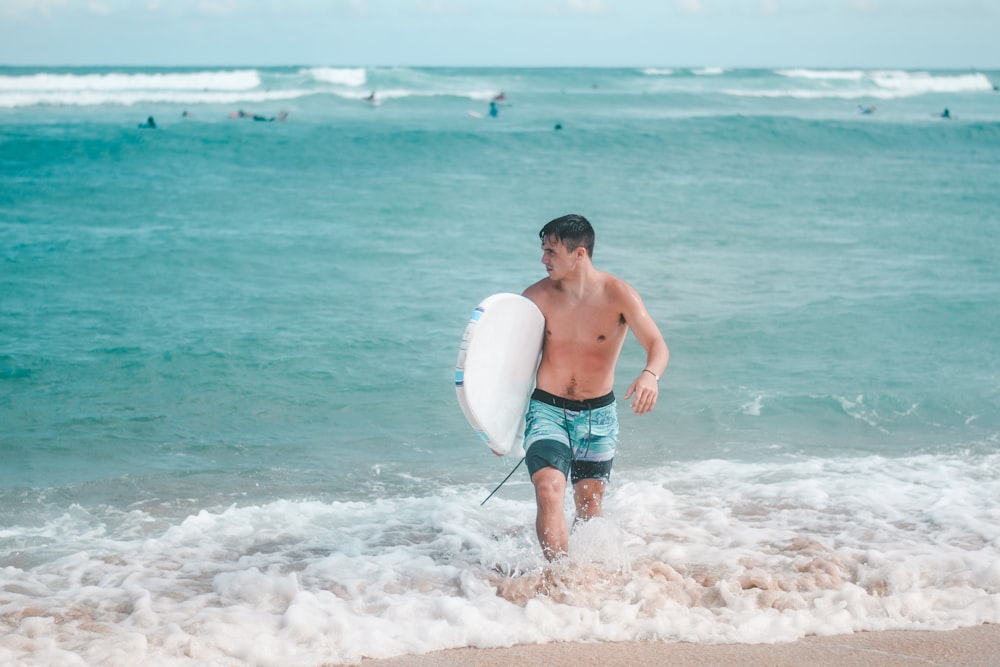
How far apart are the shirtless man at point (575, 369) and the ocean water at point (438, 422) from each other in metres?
0.30

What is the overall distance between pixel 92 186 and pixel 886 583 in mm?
19320

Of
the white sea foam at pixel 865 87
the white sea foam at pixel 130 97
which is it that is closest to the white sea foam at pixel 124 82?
the white sea foam at pixel 130 97

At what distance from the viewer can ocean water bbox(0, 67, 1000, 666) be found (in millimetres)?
4406

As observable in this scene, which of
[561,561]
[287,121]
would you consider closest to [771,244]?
[561,561]

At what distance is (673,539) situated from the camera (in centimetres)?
527

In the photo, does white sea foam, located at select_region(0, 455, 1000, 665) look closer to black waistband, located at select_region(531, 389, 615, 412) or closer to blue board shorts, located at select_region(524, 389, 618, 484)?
blue board shorts, located at select_region(524, 389, 618, 484)

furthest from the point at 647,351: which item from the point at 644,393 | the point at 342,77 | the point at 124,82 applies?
the point at 342,77

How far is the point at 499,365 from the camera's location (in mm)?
4668

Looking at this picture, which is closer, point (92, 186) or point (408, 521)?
point (408, 521)

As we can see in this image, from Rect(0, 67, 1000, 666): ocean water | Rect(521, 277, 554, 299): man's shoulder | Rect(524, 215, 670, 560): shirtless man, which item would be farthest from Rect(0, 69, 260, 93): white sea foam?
Rect(524, 215, 670, 560): shirtless man

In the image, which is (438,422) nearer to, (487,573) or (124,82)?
(487,573)

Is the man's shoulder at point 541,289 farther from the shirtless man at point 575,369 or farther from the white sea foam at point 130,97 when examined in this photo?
the white sea foam at point 130,97

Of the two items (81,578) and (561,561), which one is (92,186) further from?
(561,561)

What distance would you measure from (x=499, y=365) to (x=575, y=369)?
36cm
